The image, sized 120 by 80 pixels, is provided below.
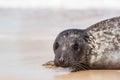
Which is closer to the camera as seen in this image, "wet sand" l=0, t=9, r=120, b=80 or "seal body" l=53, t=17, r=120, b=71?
"wet sand" l=0, t=9, r=120, b=80

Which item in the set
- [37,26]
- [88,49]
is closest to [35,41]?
[37,26]

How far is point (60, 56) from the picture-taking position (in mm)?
7637

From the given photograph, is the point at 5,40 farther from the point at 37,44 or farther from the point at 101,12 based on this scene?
the point at 101,12

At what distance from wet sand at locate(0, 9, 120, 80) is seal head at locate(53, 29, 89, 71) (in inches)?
5.9

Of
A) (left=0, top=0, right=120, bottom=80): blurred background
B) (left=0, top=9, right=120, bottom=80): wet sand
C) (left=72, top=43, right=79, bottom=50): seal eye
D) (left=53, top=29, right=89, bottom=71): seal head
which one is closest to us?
(left=0, top=9, right=120, bottom=80): wet sand

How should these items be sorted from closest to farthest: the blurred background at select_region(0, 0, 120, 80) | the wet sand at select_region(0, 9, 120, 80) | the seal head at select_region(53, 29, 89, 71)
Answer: the wet sand at select_region(0, 9, 120, 80) → the blurred background at select_region(0, 0, 120, 80) → the seal head at select_region(53, 29, 89, 71)

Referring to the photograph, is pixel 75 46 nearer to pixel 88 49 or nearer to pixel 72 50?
pixel 72 50

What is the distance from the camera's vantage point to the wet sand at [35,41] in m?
7.12

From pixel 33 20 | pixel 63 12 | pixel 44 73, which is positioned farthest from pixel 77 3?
pixel 44 73

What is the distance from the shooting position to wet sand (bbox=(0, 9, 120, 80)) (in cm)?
712

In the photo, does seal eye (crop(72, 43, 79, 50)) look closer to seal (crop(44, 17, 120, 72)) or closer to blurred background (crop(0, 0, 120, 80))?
seal (crop(44, 17, 120, 72))

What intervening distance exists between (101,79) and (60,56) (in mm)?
1032

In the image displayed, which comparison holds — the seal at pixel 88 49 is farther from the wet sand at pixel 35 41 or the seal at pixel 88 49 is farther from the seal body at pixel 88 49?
the wet sand at pixel 35 41

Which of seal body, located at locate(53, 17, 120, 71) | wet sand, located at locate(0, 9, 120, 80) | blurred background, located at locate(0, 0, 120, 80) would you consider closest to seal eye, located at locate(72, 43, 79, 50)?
seal body, located at locate(53, 17, 120, 71)
